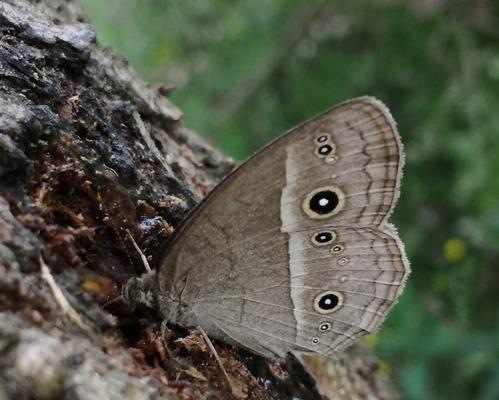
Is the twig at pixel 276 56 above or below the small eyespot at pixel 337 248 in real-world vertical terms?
above

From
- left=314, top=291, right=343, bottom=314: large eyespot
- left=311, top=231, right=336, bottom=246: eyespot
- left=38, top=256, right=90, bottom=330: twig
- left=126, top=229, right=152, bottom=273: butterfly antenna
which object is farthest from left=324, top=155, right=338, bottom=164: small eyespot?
left=38, top=256, right=90, bottom=330: twig

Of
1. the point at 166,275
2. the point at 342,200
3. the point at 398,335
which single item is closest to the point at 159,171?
the point at 166,275

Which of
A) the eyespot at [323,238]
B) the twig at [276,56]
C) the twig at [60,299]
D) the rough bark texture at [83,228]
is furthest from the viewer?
the twig at [276,56]

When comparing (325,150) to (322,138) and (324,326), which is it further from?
(324,326)

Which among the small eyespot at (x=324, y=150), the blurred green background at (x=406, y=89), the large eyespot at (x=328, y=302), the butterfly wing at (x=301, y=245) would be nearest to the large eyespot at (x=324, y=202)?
the butterfly wing at (x=301, y=245)

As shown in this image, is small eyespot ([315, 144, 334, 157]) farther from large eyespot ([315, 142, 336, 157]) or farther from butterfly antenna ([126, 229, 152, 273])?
butterfly antenna ([126, 229, 152, 273])

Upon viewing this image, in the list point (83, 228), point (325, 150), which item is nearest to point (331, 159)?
point (325, 150)

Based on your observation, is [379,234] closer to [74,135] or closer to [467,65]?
[74,135]

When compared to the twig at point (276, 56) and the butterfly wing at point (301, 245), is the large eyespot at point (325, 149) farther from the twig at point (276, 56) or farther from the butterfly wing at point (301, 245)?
the twig at point (276, 56)
